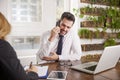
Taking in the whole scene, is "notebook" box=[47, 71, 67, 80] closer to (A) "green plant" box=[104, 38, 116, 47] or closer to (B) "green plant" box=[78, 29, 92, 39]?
(B) "green plant" box=[78, 29, 92, 39]

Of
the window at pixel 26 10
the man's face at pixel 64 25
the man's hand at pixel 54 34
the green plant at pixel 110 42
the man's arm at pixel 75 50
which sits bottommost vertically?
the green plant at pixel 110 42

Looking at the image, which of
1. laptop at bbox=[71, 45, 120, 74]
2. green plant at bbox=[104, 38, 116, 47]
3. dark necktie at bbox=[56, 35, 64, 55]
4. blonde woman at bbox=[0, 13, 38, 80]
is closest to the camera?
blonde woman at bbox=[0, 13, 38, 80]

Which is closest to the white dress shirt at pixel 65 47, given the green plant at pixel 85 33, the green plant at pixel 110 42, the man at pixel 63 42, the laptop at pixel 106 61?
the man at pixel 63 42

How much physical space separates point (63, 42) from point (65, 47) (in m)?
0.07

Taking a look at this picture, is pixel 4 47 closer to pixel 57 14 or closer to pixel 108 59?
pixel 108 59

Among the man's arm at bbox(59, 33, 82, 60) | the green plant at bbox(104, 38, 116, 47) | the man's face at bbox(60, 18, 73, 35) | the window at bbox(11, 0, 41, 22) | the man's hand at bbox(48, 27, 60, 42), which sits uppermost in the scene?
the window at bbox(11, 0, 41, 22)

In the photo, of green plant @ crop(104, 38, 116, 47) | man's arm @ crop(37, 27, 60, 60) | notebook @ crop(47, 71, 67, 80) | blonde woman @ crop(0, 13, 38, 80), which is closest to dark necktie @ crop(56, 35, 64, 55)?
man's arm @ crop(37, 27, 60, 60)

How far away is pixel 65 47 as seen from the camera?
249 cm

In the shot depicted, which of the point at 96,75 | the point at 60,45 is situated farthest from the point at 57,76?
the point at 60,45

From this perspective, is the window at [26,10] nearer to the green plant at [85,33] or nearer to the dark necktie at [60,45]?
the dark necktie at [60,45]

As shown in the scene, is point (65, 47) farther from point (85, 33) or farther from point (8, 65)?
point (8, 65)

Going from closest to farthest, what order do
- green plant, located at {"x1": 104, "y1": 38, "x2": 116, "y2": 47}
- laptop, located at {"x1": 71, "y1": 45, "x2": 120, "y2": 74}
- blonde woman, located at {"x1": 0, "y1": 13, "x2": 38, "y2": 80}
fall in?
blonde woman, located at {"x1": 0, "y1": 13, "x2": 38, "y2": 80} < laptop, located at {"x1": 71, "y1": 45, "x2": 120, "y2": 74} < green plant, located at {"x1": 104, "y1": 38, "x2": 116, "y2": 47}

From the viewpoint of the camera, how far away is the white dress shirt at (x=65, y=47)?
7.28 feet

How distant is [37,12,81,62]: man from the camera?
2.22 meters
